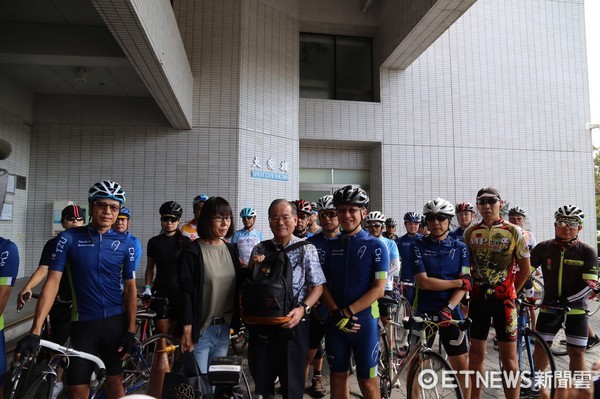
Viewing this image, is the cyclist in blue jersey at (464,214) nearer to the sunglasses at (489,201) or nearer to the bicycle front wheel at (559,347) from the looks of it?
the sunglasses at (489,201)

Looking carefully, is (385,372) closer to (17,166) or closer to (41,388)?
(41,388)

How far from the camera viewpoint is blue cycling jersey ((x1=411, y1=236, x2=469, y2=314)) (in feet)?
11.7

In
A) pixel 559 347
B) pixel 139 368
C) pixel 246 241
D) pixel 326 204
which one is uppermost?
pixel 326 204

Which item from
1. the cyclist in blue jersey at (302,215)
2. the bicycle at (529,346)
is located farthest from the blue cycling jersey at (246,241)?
the bicycle at (529,346)

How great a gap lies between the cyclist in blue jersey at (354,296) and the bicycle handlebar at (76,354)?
1.74 meters

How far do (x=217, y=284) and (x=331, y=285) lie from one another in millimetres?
986

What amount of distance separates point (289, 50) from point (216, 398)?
34.1 ft

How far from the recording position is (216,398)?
2084mm

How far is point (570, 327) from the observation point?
391 cm

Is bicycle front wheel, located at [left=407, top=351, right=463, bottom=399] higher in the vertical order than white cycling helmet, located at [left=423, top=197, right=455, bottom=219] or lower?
lower

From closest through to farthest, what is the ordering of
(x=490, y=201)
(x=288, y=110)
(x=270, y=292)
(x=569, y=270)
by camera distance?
(x=270, y=292) < (x=490, y=201) < (x=569, y=270) < (x=288, y=110)

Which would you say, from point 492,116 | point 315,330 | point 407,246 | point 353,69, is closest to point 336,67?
point 353,69

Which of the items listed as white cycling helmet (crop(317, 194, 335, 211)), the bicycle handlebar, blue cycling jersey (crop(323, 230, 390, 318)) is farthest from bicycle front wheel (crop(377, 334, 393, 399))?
the bicycle handlebar

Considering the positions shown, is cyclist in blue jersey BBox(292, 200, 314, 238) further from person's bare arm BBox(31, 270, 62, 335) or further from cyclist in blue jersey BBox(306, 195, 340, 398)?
person's bare arm BBox(31, 270, 62, 335)
